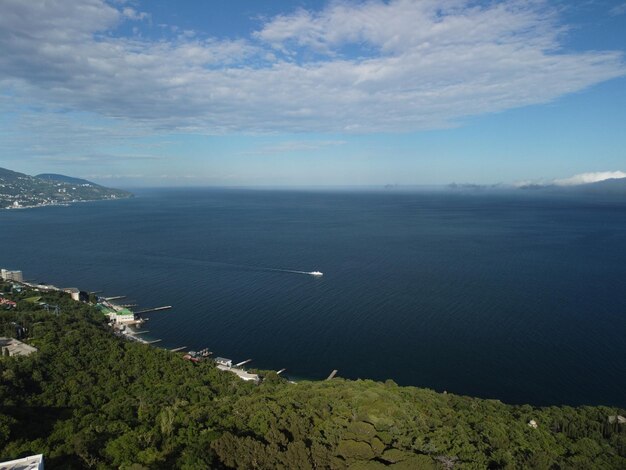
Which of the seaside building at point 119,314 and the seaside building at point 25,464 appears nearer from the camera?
the seaside building at point 25,464

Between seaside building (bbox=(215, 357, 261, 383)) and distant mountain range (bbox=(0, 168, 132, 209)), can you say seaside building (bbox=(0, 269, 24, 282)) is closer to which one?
seaside building (bbox=(215, 357, 261, 383))

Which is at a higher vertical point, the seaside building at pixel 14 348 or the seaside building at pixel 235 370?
the seaside building at pixel 14 348

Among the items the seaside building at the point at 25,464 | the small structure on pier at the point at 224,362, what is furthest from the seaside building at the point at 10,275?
the seaside building at the point at 25,464

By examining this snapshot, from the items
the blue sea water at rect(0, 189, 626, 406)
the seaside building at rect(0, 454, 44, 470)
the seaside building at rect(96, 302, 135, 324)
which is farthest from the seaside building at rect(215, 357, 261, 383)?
the seaside building at rect(0, 454, 44, 470)

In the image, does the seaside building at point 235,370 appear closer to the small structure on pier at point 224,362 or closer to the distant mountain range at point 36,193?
the small structure on pier at point 224,362

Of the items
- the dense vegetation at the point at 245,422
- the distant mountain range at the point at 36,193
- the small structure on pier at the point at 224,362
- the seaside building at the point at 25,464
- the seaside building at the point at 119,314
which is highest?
the distant mountain range at the point at 36,193

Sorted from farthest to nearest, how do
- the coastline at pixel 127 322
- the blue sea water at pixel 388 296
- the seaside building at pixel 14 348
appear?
the blue sea water at pixel 388 296, the coastline at pixel 127 322, the seaside building at pixel 14 348
